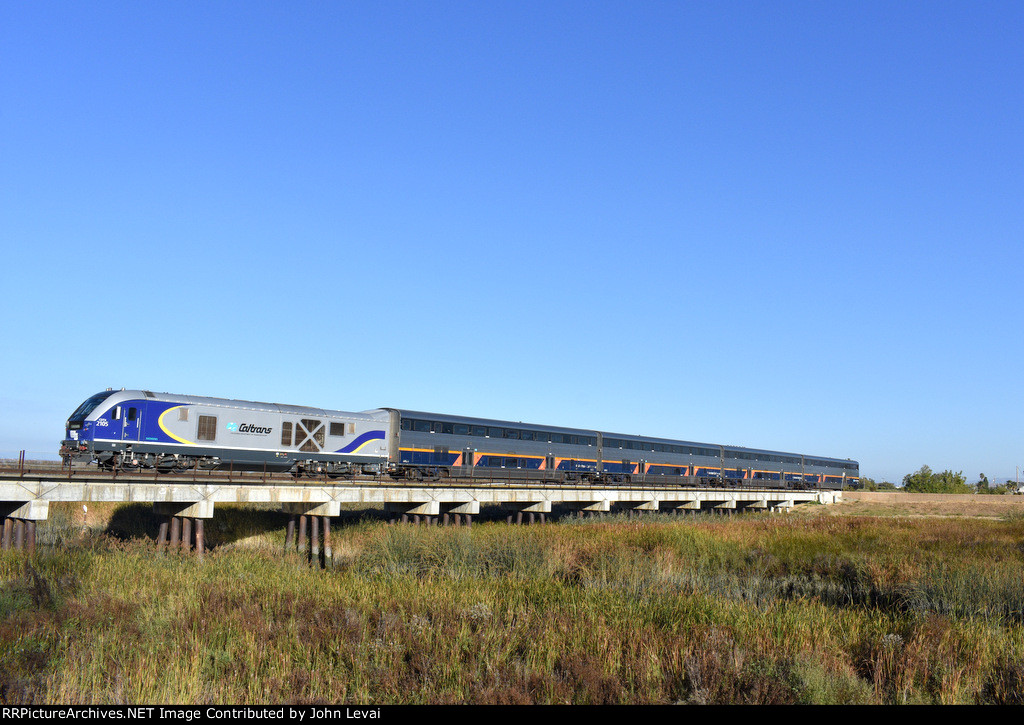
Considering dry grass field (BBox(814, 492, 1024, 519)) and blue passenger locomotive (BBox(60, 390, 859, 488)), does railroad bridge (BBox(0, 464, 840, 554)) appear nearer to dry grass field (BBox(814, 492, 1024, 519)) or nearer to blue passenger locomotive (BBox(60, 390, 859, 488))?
blue passenger locomotive (BBox(60, 390, 859, 488))

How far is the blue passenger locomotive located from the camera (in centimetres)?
2964

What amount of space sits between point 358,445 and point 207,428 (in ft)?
28.1

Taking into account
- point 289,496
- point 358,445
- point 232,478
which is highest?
point 358,445

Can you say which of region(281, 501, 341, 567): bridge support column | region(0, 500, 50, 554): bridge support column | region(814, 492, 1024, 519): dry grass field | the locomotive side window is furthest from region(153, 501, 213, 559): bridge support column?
region(814, 492, 1024, 519): dry grass field

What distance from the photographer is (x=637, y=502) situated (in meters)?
49.8

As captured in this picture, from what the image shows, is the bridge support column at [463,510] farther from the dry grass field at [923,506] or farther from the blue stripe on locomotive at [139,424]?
the dry grass field at [923,506]

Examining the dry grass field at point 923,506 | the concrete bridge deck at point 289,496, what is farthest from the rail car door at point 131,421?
the dry grass field at point 923,506

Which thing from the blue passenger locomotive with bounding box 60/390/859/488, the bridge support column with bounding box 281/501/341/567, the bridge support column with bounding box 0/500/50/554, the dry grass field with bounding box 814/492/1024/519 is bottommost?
the dry grass field with bounding box 814/492/1024/519

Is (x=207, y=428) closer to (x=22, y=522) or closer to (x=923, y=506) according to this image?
(x=22, y=522)

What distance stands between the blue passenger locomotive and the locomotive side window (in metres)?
0.04

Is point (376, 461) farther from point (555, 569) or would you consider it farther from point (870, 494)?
point (870, 494)

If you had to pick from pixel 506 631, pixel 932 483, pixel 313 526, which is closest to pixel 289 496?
pixel 313 526

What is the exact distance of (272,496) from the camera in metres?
27.5

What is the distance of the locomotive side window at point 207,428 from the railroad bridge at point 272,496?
3.14m
